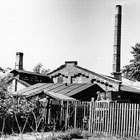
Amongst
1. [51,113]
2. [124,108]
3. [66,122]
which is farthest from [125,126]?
[51,113]

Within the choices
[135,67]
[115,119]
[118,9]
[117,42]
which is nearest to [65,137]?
[115,119]

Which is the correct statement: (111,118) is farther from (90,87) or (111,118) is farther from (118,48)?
(118,48)

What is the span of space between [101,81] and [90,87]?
25.1ft

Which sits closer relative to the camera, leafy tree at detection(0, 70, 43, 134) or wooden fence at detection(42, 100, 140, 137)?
wooden fence at detection(42, 100, 140, 137)

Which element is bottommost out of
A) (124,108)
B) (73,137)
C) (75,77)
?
(73,137)

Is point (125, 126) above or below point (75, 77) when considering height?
below

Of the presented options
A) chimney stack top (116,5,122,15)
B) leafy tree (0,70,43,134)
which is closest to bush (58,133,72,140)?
leafy tree (0,70,43,134)

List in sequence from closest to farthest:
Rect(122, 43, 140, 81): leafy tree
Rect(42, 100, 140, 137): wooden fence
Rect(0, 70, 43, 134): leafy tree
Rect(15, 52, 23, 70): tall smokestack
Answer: Rect(42, 100, 140, 137): wooden fence, Rect(0, 70, 43, 134): leafy tree, Rect(122, 43, 140, 81): leafy tree, Rect(15, 52, 23, 70): tall smokestack

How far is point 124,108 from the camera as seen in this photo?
13.6 metres

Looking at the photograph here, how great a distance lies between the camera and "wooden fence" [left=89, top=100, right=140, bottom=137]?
13.2 metres

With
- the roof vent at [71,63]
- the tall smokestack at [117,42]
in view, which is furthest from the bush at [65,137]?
the tall smokestack at [117,42]

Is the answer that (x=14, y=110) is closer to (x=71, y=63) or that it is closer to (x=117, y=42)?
(x=71, y=63)

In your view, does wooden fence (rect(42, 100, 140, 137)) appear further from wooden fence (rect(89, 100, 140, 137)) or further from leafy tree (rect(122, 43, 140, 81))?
leafy tree (rect(122, 43, 140, 81))

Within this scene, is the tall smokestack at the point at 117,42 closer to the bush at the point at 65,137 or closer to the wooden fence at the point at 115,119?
the wooden fence at the point at 115,119
